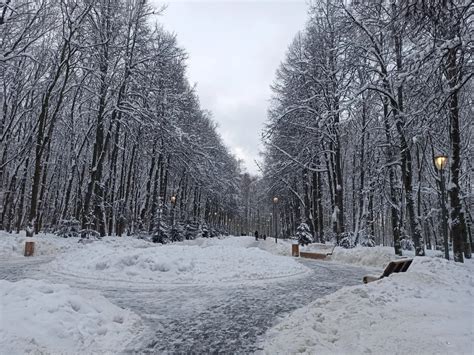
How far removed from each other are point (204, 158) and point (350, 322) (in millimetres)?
26009

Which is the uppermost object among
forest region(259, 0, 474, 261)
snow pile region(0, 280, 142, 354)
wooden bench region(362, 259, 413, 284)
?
forest region(259, 0, 474, 261)

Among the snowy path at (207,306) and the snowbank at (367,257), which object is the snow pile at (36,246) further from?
the snowbank at (367,257)

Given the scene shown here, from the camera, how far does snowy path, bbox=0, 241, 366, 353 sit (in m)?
4.53

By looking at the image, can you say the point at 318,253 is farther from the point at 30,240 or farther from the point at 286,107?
the point at 30,240

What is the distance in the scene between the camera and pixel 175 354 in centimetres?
405

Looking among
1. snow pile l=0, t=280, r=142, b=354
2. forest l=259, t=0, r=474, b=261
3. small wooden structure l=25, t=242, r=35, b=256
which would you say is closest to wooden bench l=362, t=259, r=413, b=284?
forest l=259, t=0, r=474, b=261

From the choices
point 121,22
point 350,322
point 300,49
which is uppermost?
point 300,49

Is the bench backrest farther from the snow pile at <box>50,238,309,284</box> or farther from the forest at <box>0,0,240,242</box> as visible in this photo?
the forest at <box>0,0,240,242</box>

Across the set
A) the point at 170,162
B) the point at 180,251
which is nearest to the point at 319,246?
the point at 180,251

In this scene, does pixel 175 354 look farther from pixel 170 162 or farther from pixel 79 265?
pixel 170 162

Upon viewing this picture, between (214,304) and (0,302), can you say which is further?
(214,304)

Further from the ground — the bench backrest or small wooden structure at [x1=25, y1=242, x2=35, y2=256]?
the bench backrest

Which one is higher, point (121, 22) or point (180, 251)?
point (121, 22)

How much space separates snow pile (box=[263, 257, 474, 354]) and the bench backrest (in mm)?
846
